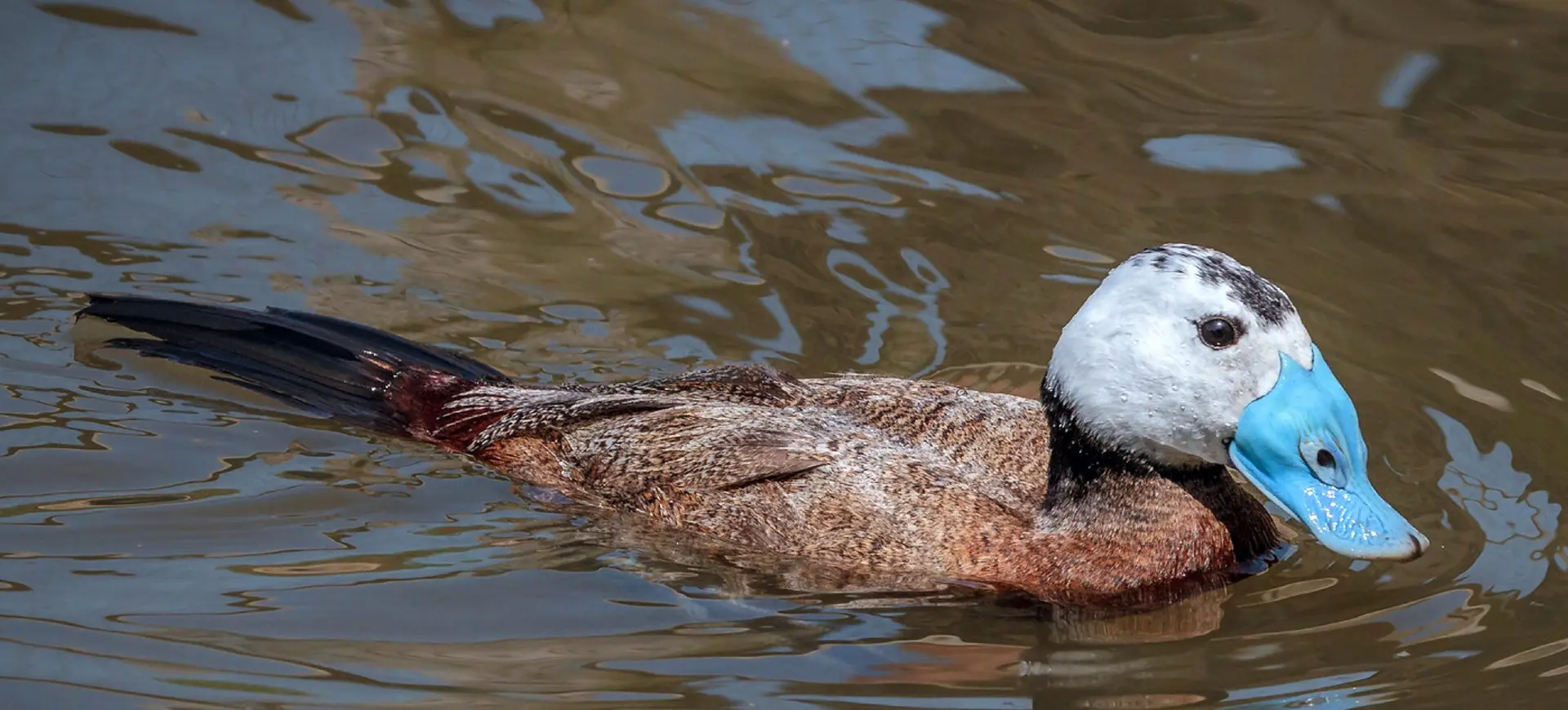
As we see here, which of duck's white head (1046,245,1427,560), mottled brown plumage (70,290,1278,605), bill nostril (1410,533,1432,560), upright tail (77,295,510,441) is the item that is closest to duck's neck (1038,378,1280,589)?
mottled brown plumage (70,290,1278,605)

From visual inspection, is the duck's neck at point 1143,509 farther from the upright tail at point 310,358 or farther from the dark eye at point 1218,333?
the upright tail at point 310,358

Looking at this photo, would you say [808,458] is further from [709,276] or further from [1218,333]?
[709,276]

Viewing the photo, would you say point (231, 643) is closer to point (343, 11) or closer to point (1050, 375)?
point (1050, 375)

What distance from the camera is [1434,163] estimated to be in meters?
7.88

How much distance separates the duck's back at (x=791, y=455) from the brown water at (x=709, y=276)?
0.21m

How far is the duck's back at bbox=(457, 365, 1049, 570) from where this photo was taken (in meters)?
5.43

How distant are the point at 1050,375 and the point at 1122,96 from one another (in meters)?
3.50

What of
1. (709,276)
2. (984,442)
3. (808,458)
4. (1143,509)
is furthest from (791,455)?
(709,276)

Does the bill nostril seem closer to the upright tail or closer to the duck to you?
the duck

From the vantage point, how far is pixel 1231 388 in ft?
16.4


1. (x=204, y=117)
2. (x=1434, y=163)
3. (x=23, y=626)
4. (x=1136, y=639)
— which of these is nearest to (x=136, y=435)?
(x=23, y=626)

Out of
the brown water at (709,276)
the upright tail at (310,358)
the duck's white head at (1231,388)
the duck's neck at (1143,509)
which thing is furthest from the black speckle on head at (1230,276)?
the upright tail at (310,358)

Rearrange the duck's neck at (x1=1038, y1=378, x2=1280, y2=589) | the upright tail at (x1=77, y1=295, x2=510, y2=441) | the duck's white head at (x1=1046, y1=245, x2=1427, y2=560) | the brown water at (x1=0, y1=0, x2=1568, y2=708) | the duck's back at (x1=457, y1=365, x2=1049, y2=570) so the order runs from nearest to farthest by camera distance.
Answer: the brown water at (x1=0, y1=0, x2=1568, y2=708), the duck's white head at (x1=1046, y1=245, x2=1427, y2=560), the duck's neck at (x1=1038, y1=378, x2=1280, y2=589), the duck's back at (x1=457, y1=365, x2=1049, y2=570), the upright tail at (x1=77, y1=295, x2=510, y2=441)

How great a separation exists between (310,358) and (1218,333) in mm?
3346
